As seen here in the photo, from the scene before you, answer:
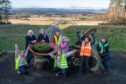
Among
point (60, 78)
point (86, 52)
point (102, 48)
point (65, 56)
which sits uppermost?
point (102, 48)

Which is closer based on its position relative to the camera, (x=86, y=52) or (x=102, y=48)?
(x=86, y=52)

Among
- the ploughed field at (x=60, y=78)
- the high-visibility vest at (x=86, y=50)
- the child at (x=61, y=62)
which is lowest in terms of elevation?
the ploughed field at (x=60, y=78)

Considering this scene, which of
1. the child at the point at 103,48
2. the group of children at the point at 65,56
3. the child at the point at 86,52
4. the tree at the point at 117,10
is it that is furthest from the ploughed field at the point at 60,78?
the tree at the point at 117,10

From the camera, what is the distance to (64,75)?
15102mm

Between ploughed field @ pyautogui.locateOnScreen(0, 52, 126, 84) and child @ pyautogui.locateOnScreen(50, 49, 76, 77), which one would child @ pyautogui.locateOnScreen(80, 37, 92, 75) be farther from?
child @ pyautogui.locateOnScreen(50, 49, 76, 77)

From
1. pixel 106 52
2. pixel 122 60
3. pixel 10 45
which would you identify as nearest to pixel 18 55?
pixel 106 52

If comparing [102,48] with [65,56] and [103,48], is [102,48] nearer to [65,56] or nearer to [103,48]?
[103,48]

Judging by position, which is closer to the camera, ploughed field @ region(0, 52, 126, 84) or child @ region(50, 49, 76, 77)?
ploughed field @ region(0, 52, 126, 84)

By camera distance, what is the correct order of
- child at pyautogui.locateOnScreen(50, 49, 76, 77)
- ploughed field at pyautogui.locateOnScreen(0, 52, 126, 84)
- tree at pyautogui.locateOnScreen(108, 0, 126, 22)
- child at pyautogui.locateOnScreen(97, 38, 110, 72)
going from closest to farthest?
ploughed field at pyautogui.locateOnScreen(0, 52, 126, 84)
child at pyautogui.locateOnScreen(50, 49, 76, 77)
child at pyautogui.locateOnScreen(97, 38, 110, 72)
tree at pyautogui.locateOnScreen(108, 0, 126, 22)

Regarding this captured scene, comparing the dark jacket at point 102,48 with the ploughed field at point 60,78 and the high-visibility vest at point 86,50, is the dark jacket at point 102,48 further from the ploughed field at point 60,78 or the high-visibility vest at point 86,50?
the ploughed field at point 60,78

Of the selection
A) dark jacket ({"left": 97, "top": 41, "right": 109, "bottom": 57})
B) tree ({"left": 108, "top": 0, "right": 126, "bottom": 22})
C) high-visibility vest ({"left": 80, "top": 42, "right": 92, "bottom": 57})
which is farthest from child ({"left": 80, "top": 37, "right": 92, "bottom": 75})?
tree ({"left": 108, "top": 0, "right": 126, "bottom": 22})

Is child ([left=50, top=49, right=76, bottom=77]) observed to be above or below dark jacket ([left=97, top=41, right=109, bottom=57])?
below

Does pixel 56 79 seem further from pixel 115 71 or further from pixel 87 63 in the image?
pixel 115 71

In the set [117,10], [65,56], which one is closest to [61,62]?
[65,56]
